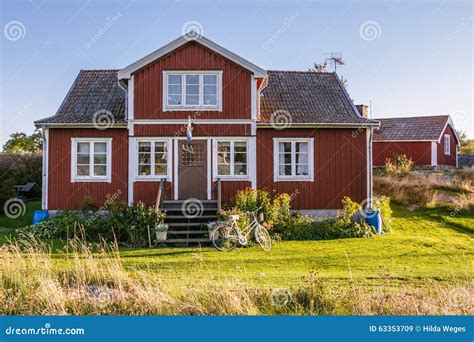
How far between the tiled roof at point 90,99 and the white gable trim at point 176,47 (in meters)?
1.83

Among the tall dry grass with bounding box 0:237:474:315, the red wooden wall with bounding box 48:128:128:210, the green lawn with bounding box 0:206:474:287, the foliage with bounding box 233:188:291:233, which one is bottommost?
the green lawn with bounding box 0:206:474:287

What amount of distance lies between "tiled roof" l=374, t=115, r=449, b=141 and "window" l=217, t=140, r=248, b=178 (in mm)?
19507

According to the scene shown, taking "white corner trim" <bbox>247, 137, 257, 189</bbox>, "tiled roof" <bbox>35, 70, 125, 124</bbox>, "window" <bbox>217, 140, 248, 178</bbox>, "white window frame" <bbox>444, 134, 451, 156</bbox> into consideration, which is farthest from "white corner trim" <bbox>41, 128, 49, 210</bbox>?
"white window frame" <bbox>444, 134, 451, 156</bbox>

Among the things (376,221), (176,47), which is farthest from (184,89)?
(376,221)

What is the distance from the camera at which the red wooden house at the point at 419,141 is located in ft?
109

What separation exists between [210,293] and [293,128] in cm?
1113

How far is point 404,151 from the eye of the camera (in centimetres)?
3391

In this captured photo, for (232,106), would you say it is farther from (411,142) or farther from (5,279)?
(411,142)

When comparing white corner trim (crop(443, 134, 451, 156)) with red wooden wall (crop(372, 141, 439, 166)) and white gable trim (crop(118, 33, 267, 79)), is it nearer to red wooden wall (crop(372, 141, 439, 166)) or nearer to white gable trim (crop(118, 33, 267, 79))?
red wooden wall (crop(372, 141, 439, 166))

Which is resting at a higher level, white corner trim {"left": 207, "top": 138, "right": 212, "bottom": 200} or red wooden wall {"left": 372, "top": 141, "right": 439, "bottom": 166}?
red wooden wall {"left": 372, "top": 141, "right": 439, "bottom": 166}

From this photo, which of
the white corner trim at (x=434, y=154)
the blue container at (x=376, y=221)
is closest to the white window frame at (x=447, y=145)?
the white corner trim at (x=434, y=154)

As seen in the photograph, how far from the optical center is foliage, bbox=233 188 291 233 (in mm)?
15547

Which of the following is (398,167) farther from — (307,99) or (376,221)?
(376,221)

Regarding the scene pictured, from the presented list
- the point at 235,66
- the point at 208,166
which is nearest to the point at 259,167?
the point at 208,166
